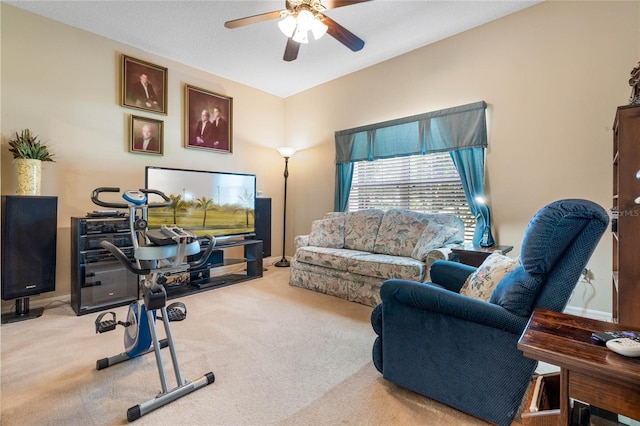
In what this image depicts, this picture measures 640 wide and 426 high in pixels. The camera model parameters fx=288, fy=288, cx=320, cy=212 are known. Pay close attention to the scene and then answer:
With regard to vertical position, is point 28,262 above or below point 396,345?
above

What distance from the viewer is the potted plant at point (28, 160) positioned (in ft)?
8.41

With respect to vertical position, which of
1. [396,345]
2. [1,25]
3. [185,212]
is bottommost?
[396,345]

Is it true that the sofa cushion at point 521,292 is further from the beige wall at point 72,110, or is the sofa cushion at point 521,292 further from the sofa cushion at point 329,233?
the beige wall at point 72,110

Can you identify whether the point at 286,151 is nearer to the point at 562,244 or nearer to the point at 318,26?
the point at 318,26

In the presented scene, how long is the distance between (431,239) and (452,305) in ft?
5.37

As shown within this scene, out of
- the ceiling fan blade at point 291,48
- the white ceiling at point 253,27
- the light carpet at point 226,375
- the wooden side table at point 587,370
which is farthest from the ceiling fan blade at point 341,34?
the light carpet at point 226,375

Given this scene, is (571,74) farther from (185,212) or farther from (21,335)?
(21,335)

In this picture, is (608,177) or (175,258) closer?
(175,258)

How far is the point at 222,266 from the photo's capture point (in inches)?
156

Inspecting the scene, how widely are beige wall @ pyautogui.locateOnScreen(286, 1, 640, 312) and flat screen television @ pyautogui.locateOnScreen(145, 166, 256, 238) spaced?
2.24m

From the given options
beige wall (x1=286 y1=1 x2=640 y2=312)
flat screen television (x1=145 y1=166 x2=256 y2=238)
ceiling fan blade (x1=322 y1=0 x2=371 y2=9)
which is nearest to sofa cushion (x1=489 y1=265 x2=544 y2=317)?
beige wall (x1=286 y1=1 x2=640 y2=312)

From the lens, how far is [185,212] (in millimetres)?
3420

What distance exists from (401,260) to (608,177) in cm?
182

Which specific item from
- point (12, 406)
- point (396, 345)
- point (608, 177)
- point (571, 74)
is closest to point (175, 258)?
point (12, 406)
